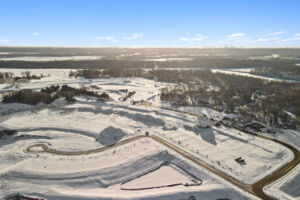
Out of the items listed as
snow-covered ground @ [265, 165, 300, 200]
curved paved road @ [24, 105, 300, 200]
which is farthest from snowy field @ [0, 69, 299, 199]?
curved paved road @ [24, 105, 300, 200]

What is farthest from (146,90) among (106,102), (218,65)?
(218,65)

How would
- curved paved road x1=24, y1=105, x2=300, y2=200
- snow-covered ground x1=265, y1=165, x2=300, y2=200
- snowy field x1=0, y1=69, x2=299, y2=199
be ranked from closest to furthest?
1. snow-covered ground x1=265, y1=165, x2=300, y2=200
2. snowy field x1=0, y1=69, x2=299, y2=199
3. curved paved road x1=24, y1=105, x2=300, y2=200

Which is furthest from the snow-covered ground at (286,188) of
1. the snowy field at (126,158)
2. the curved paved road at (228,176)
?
the curved paved road at (228,176)

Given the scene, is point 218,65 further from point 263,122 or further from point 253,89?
point 263,122

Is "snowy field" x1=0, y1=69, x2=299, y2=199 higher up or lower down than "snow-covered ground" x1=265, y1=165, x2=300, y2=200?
higher up

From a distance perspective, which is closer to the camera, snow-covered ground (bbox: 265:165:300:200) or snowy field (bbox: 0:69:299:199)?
snow-covered ground (bbox: 265:165:300:200)

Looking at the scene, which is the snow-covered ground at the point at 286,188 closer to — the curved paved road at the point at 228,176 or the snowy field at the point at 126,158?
the snowy field at the point at 126,158

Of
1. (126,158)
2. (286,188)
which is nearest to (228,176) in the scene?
(286,188)

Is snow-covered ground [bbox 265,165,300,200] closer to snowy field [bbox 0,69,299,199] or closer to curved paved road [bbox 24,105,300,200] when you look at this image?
snowy field [bbox 0,69,299,199]
